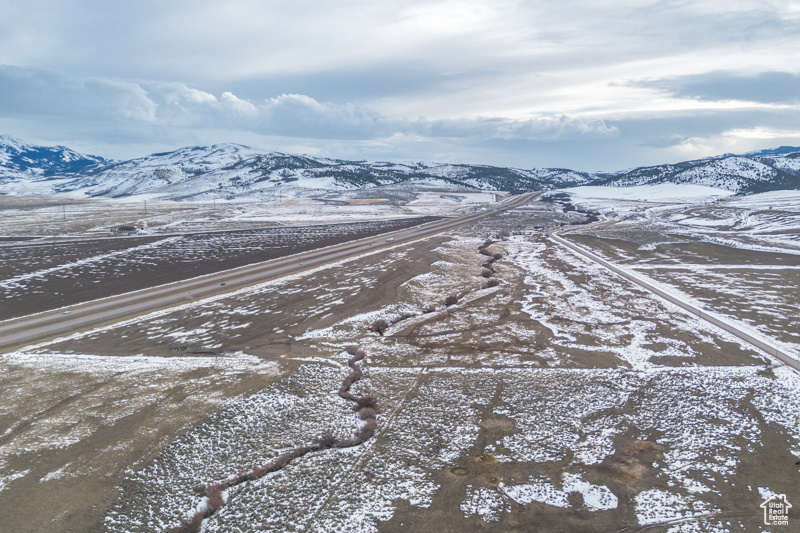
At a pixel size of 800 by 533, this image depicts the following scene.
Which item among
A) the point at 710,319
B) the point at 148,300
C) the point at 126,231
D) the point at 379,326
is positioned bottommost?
the point at 379,326

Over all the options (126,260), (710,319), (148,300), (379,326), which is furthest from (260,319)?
(126,260)

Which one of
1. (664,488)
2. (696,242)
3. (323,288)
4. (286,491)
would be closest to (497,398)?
(664,488)

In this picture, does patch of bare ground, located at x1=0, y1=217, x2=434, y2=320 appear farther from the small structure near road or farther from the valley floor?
the valley floor

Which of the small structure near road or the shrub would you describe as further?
the small structure near road

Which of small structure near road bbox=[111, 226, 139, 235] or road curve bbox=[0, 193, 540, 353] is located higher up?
small structure near road bbox=[111, 226, 139, 235]

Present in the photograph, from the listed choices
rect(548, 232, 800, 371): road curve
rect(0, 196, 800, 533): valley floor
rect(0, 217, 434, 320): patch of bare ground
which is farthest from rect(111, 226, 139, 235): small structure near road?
rect(548, 232, 800, 371): road curve

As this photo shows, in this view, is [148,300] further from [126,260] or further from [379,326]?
[126,260]

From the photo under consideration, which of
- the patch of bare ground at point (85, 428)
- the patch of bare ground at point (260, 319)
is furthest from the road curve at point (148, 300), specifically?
the patch of bare ground at point (85, 428)

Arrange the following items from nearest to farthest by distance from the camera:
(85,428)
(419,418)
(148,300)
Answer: (85,428) → (419,418) → (148,300)

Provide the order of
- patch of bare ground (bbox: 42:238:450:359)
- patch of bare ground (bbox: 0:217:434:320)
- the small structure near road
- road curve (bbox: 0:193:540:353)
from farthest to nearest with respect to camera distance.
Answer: the small structure near road → patch of bare ground (bbox: 0:217:434:320) → road curve (bbox: 0:193:540:353) → patch of bare ground (bbox: 42:238:450:359)

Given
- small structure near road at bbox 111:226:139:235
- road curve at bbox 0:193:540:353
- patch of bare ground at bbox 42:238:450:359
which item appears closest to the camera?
patch of bare ground at bbox 42:238:450:359
